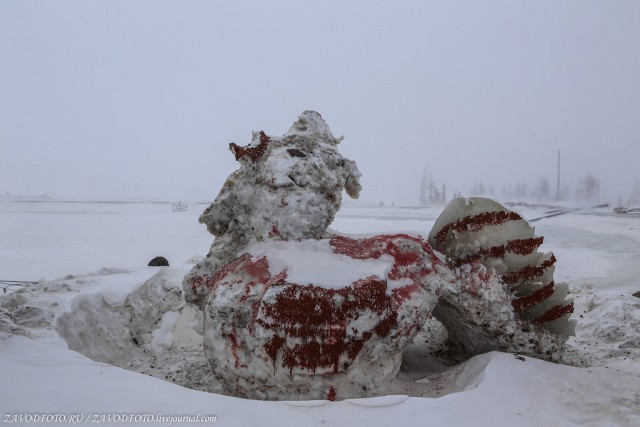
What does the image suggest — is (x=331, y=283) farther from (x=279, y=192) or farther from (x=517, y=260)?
(x=517, y=260)

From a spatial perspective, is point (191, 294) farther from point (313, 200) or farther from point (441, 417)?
point (441, 417)

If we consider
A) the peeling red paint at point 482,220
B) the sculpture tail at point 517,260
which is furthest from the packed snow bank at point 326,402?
the peeling red paint at point 482,220

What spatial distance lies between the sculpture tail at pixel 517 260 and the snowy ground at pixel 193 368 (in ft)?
1.31

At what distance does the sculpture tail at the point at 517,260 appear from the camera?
3070mm

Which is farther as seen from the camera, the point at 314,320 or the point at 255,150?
the point at 255,150

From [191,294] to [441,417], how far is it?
2304 mm

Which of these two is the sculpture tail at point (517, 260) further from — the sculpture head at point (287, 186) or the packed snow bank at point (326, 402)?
the sculpture head at point (287, 186)

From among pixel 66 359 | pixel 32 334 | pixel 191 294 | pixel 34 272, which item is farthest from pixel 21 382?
pixel 34 272

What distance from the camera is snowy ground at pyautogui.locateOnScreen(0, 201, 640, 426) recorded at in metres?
1.77

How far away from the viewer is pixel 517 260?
3084 millimetres

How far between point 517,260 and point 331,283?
5.00 ft

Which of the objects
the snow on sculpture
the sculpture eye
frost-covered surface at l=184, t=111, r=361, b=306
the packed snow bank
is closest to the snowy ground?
the packed snow bank

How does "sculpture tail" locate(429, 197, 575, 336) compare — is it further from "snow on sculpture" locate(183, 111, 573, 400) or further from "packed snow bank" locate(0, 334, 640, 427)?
"packed snow bank" locate(0, 334, 640, 427)

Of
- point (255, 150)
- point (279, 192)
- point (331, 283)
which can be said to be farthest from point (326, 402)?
point (255, 150)
